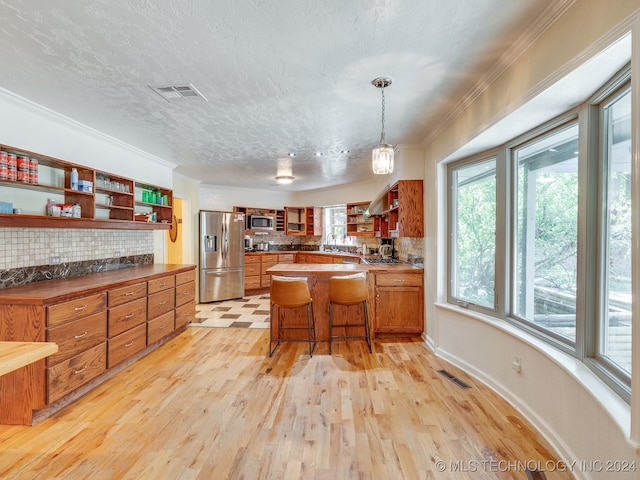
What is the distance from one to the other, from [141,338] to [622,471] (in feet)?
12.4

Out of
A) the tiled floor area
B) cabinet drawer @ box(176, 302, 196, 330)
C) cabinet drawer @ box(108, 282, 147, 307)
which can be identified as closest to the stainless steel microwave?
the tiled floor area

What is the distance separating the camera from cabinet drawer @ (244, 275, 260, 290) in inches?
270

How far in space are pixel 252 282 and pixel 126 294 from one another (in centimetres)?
400

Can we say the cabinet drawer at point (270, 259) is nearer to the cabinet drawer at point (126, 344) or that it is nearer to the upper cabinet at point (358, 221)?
A: the upper cabinet at point (358, 221)

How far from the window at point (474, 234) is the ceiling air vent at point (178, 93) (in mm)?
2718

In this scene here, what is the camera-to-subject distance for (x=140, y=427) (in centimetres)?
214

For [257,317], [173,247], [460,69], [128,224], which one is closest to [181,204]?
[173,247]

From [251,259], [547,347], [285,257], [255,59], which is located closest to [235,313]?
[251,259]

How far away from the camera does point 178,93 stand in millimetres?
2496

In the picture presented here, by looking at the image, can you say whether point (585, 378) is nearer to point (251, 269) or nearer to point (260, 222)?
point (251, 269)

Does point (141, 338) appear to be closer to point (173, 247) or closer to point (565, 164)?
point (173, 247)

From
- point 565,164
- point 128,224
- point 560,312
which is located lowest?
point 560,312

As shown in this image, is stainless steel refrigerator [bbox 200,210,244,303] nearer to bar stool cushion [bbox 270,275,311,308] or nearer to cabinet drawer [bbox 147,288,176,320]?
cabinet drawer [bbox 147,288,176,320]

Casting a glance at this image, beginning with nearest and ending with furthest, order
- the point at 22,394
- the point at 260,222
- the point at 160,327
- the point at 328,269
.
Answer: the point at 22,394, the point at 160,327, the point at 328,269, the point at 260,222
